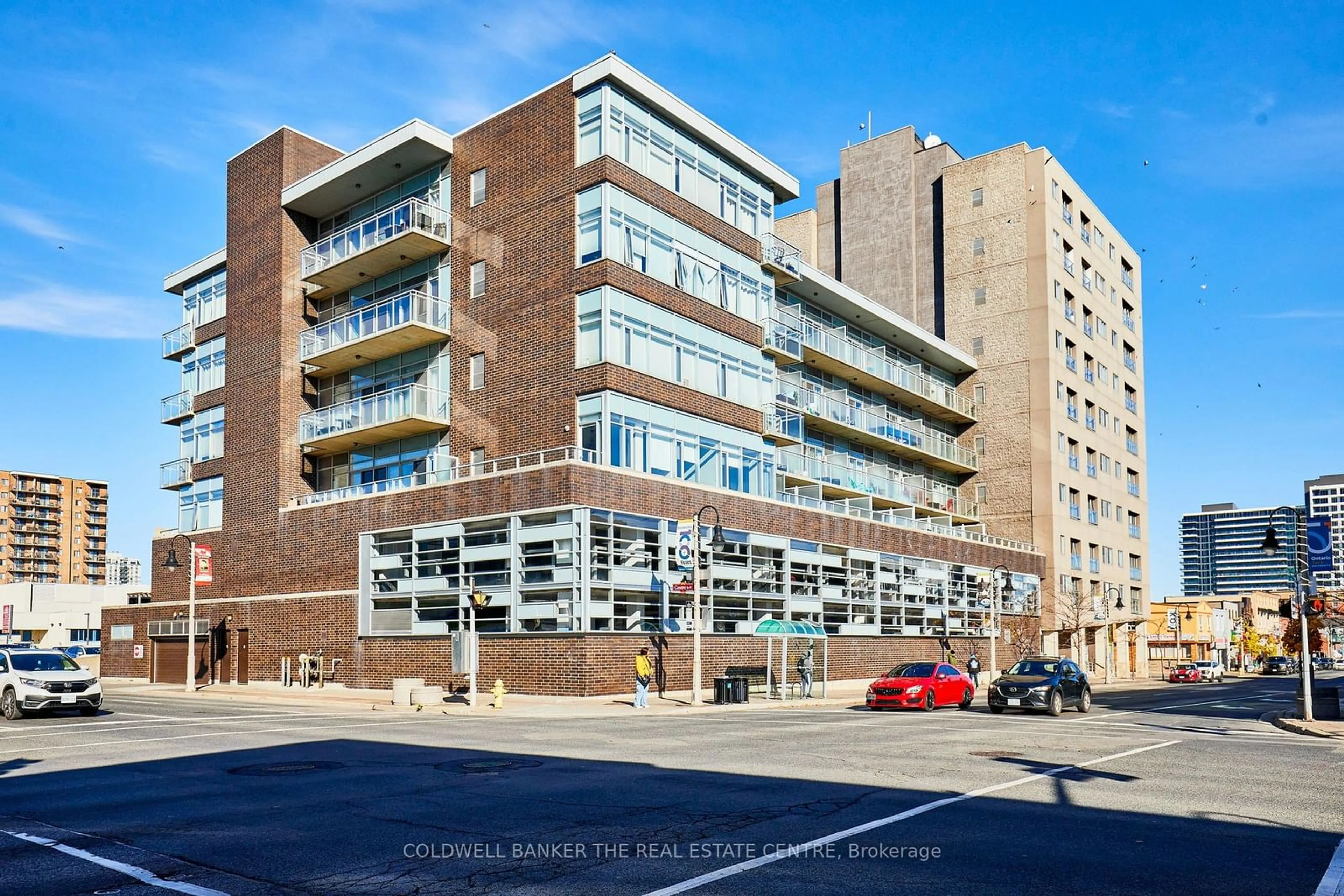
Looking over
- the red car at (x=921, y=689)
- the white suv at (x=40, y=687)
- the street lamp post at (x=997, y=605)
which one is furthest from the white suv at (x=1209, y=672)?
the white suv at (x=40, y=687)

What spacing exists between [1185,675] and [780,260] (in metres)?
44.5

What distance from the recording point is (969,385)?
233ft

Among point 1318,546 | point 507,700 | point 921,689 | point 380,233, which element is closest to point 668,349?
point 380,233

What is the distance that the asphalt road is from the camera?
8.88 meters

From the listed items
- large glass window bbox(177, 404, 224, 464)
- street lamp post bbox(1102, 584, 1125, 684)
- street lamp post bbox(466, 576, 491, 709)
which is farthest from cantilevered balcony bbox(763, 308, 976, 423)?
large glass window bbox(177, 404, 224, 464)

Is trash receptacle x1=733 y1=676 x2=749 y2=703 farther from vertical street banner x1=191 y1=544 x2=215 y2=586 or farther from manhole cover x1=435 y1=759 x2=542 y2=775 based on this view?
vertical street banner x1=191 y1=544 x2=215 y2=586

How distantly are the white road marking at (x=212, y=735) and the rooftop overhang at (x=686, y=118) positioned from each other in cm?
2370

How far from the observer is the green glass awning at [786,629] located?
120ft

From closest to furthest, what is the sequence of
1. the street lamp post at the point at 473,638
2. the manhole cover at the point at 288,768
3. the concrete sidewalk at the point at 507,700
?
the manhole cover at the point at 288,768
the concrete sidewalk at the point at 507,700
the street lamp post at the point at 473,638

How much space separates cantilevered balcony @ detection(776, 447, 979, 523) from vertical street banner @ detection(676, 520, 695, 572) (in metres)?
13.1

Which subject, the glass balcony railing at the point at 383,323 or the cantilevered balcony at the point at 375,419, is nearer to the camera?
the cantilevered balcony at the point at 375,419

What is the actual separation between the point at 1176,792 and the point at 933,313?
62050 mm

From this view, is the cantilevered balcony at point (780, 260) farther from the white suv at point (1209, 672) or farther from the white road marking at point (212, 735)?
the white suv at point (1209, 672)

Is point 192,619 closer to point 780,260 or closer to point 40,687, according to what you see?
point 40,687
